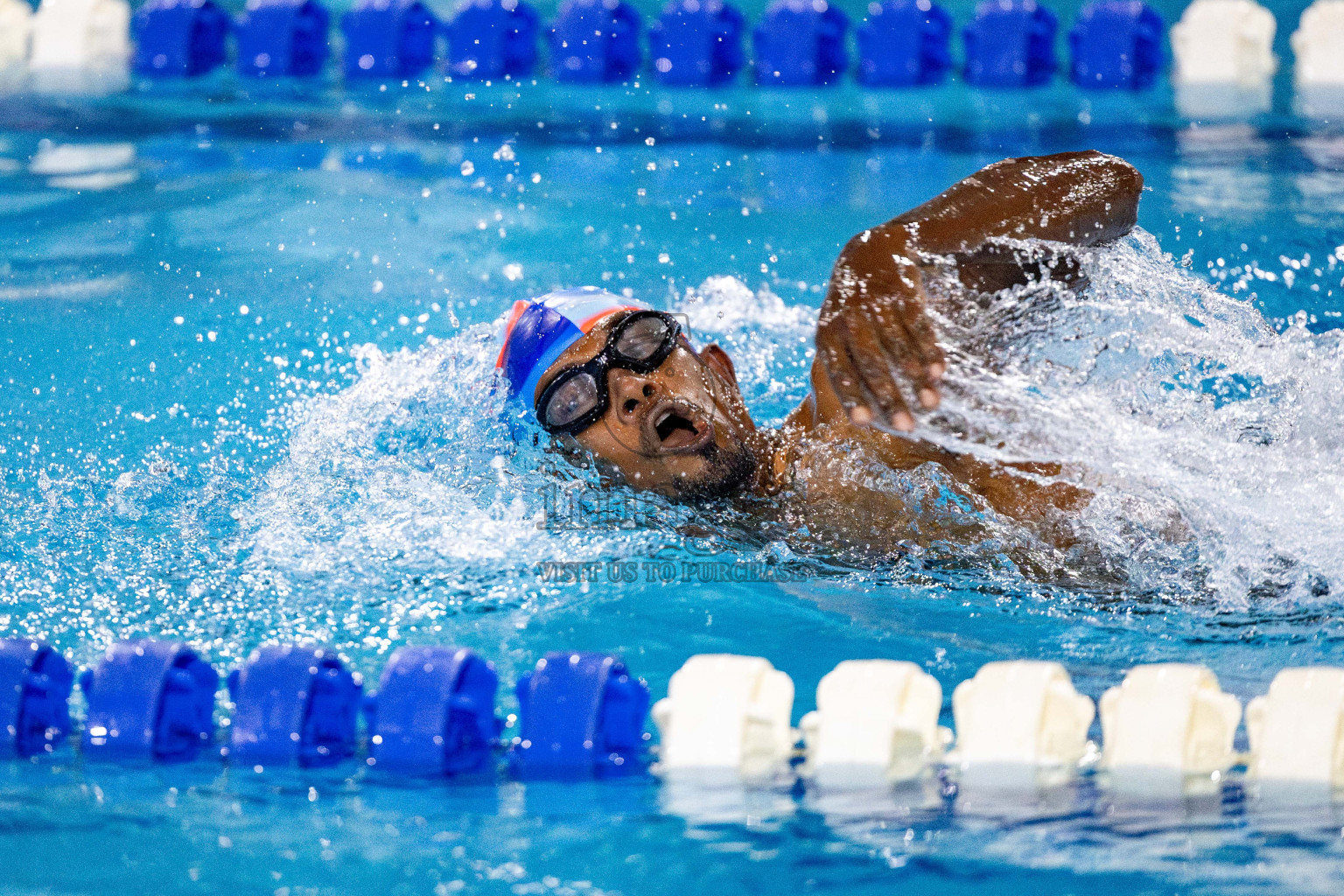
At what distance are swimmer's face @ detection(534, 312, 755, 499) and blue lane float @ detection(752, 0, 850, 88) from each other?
3.93 m

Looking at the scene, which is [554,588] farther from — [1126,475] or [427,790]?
[1126,475]

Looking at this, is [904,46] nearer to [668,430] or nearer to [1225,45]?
[1225,45]

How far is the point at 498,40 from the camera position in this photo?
21.3ft

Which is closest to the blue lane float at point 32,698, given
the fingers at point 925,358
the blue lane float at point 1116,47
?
the fingers at point 925,358

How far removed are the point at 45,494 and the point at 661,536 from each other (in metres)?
1.46

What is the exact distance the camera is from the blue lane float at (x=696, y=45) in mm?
6324

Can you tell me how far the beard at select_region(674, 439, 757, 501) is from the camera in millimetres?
2627

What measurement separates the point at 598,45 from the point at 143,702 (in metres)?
4.96

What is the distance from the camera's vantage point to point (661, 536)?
108 inches

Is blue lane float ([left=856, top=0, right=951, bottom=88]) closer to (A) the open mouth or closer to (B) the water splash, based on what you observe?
(B) the water splash

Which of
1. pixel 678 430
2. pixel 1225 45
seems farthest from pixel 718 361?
pixel 1225 45

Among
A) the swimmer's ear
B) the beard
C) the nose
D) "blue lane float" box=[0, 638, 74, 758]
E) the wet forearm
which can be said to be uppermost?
the wet forearm

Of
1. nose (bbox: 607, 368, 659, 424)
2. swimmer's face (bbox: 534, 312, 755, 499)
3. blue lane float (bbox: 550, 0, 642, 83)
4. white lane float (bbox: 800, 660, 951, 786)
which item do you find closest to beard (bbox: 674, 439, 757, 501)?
swimmer's face (bbox: 534, 312, 755, 499)

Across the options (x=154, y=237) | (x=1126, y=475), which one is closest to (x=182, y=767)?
(x=1126, y=475)
